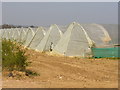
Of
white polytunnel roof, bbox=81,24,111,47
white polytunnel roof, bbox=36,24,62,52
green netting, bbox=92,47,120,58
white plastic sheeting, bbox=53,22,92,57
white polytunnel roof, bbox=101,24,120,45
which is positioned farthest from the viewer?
white polytunnel roof, bbox=36,24,62,52

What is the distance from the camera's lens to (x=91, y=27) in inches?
738

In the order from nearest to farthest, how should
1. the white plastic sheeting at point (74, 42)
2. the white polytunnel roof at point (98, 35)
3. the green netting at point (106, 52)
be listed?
1. the green netting at point (106, 52)
2. the white plastic sheeting at point (74, 42)
3. the white polytunnel roof at point (98, 35)

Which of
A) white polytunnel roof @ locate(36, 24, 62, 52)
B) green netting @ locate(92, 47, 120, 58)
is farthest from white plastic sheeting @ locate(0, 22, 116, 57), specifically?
green netting @ locate(92, 47, 120, 58)

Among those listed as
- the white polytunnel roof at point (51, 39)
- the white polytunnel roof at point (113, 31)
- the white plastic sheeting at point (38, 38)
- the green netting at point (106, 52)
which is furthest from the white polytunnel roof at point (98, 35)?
the white plastic sheeting at point (38, 38)

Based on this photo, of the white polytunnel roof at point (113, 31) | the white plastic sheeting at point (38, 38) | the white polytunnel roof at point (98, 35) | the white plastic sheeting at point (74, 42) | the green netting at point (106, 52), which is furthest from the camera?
the white plastic sheeting at point (38, 38)

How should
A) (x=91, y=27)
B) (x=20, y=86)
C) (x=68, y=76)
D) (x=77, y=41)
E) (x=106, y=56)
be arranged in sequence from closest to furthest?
(x=20, y=86)
(x=68, y=76)
(x=106, y=56)
(x=77, y=41)
(x=91, y=27)

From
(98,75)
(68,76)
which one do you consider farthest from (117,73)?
(68,76)

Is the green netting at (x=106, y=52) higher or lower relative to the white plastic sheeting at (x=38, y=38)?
lower

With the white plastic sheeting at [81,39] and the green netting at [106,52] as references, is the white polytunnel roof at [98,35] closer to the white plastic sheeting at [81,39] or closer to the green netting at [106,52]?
the white plastic sheeting at [81,39]

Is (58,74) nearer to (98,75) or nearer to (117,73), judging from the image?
(98,75)

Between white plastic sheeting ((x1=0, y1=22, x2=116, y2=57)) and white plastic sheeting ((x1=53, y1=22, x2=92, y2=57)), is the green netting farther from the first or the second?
white plastic sheeting ((x1=53, y1=22, x2=92, y2=57))

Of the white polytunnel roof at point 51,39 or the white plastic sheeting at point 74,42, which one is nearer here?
the white plastic sheeting at point 74,42

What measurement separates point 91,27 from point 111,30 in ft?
4.81

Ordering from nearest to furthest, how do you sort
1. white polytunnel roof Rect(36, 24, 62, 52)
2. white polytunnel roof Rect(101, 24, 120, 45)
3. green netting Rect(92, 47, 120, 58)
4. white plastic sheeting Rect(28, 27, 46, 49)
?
green netting Rect(92, 47, 120, 58)
white polytunnel roof Rect(101, 24, 120, 45)
white polytunnel roof Rect(36, 24, 62, 52)
white plastic sheeting Rect(28, 27, 46, 49)
